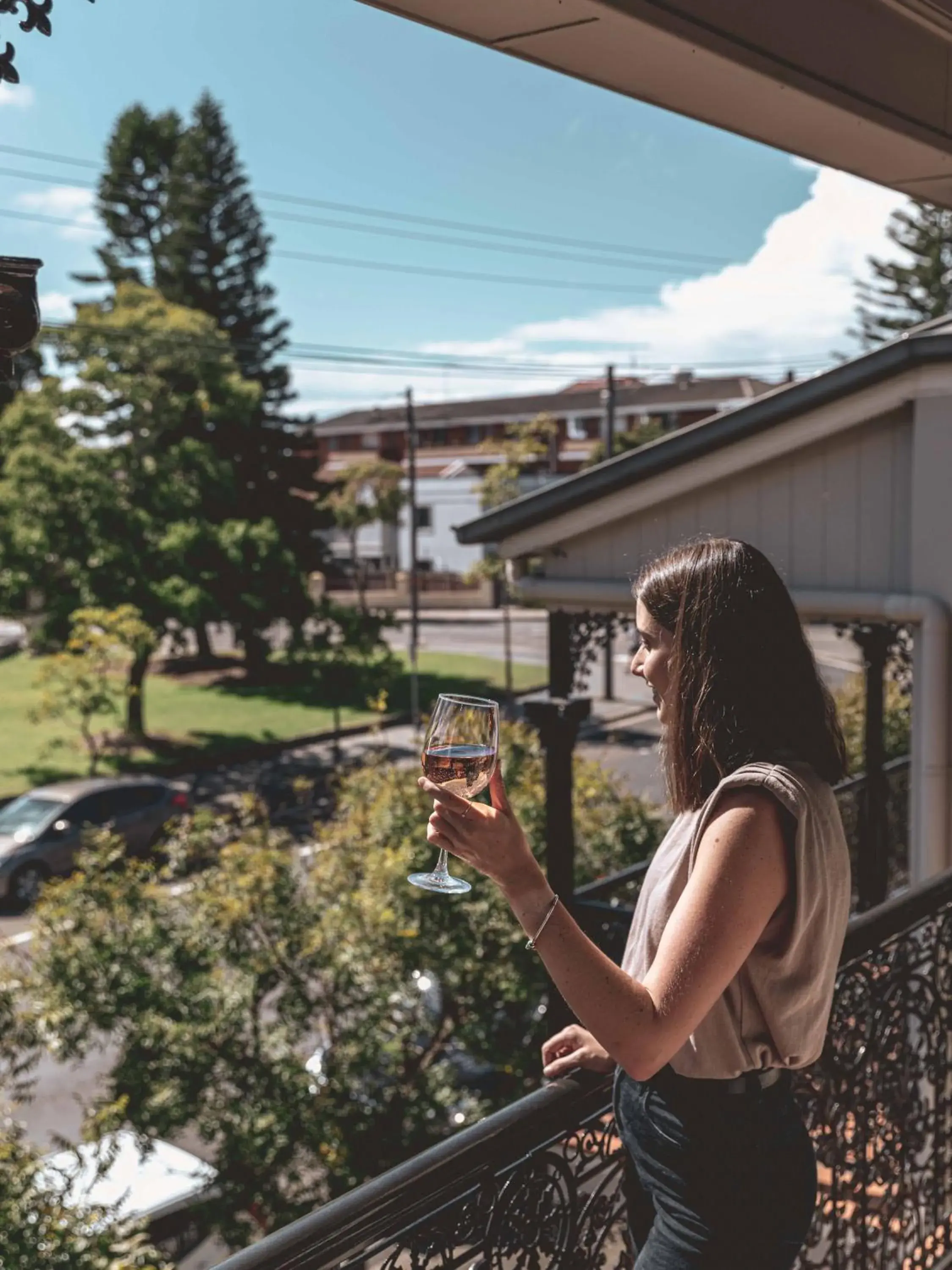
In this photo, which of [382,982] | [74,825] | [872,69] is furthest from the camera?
[74,825]

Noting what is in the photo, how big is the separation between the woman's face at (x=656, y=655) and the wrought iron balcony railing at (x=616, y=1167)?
0.71 meters

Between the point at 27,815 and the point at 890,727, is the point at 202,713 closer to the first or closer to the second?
the point at 27,815

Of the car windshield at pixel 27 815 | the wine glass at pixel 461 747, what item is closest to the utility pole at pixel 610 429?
the car windshield at pixel 27 815

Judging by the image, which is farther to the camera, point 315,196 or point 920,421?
A: point 315,196

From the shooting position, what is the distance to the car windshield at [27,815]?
14789mm

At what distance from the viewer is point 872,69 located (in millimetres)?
2545

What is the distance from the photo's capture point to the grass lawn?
73.7ft

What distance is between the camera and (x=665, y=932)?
4.86 ft

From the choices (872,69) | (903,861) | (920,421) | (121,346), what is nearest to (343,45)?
(920,421)

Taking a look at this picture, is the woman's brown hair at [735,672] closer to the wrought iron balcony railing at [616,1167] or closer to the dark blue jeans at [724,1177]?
the dark blue jeans at [724,1177]

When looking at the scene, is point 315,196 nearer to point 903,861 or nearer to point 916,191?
point 903,861

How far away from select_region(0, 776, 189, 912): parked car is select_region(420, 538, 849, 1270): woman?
12.7 m

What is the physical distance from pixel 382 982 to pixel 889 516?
3780mm

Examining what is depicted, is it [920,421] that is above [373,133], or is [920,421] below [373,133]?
below
